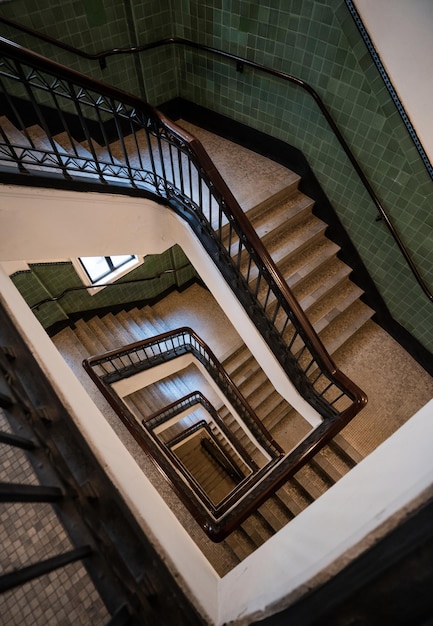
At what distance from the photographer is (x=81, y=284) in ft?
18.7

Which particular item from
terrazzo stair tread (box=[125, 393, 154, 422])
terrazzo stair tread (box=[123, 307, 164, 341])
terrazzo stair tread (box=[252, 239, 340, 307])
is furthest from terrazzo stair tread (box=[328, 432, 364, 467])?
terrazzo stair tread (box=[123, 307, 164, 341])

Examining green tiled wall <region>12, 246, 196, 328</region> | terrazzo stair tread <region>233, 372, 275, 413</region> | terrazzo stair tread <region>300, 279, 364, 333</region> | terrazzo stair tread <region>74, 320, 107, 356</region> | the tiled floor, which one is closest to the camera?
the tiled floor

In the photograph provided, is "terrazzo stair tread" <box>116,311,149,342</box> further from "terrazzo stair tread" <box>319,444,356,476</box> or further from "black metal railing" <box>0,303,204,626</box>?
"black metal railing" <box>0,303,204,626</box>

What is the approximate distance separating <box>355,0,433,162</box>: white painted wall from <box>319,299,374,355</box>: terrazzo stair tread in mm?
2160

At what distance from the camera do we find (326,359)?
2881 mm

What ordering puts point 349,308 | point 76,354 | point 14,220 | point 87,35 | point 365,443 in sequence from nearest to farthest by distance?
point 14,220, point 87,35, point 365,443, point 349,308, point 76,354

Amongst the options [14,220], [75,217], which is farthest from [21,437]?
[75,217]

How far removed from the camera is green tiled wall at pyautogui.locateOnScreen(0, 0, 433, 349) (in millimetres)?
3348

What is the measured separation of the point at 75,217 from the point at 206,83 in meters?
2.91

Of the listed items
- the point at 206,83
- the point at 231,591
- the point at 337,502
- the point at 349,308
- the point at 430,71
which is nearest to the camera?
the point at 337,502

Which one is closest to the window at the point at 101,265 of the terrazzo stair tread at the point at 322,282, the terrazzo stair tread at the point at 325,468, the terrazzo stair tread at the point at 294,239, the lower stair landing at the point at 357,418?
the lower stair landing at the point at 357,418

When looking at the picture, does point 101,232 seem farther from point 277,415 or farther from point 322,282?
point 277,415

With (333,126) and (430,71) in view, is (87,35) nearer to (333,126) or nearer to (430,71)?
(333,126)

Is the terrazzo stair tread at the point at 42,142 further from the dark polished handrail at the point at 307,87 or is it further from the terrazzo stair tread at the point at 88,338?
the terrazzo stair tread at the point at 88,338
